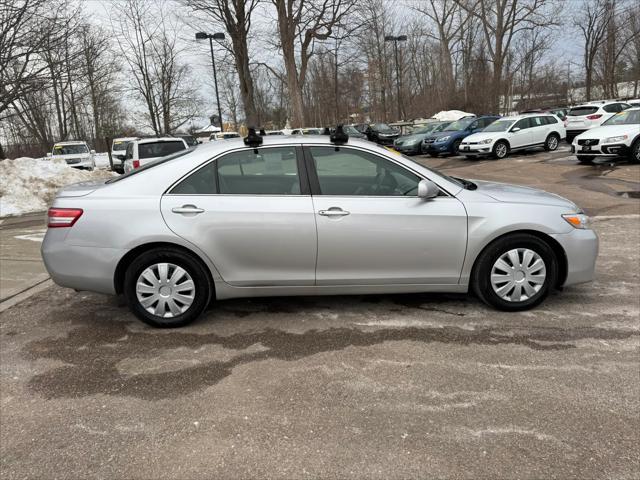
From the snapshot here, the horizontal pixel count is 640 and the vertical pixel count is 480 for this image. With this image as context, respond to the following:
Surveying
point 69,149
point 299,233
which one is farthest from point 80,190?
point 69,149

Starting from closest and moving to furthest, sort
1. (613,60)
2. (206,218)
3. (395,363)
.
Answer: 1. (395,363)
2. (206,218)
3. (613,60)

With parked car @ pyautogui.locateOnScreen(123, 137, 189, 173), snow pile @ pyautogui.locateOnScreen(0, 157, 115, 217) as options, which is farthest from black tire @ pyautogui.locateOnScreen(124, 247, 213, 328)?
parked car @ pyautogui.locateOnScreen(123, 137, 189, 173)

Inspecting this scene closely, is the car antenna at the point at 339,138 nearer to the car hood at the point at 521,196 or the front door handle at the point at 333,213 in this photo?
the front door handle at the point at 333,213

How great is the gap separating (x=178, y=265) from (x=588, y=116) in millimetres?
21223

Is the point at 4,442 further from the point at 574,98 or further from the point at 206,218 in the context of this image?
the point at 574,98

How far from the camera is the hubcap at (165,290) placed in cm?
389

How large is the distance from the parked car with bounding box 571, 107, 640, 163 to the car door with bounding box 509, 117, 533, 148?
4109mm

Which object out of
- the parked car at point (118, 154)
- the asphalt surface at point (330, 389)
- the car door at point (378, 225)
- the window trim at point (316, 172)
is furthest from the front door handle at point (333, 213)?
the parked car at point (118, 154)

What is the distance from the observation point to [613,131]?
564 inches

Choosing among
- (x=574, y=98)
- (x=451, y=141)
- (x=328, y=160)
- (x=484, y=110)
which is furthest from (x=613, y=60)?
(x=328, y=160)

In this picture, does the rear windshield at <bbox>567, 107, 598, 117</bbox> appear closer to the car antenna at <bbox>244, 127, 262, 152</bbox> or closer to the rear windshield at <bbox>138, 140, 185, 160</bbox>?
the rear windshield at <bbox>138, 140, 185, 160</bbox>

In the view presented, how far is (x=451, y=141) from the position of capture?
71.5ft

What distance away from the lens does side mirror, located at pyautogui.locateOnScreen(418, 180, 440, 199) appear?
388 centimetres

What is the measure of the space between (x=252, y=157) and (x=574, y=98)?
57.2m
